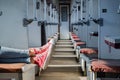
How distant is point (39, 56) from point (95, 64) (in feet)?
4.86

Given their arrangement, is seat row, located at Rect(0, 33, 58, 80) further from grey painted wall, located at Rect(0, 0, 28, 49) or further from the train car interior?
grey painted wall, located at Rect(0, 0, 28, 49)

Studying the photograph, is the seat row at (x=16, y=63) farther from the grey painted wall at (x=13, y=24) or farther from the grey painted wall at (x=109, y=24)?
the grey painted wall at (x=109, y=24)

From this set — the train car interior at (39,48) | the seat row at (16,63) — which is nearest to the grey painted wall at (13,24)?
the train car interior at (39,48)

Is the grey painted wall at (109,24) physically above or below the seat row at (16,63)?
above

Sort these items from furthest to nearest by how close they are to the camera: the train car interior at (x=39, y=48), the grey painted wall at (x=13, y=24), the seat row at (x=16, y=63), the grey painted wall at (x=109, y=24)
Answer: the grey painted wall at (x=109, y=24)
the grey painted wall at (x=13, y=24)
the train car interior at (x=39, y=48)
the seat row at (x=16, y=63)

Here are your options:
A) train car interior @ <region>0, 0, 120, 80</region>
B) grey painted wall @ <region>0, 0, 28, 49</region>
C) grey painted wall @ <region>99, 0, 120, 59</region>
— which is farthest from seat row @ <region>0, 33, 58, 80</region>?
grey painted wall @ <region>99, 0, 120, 59</region>

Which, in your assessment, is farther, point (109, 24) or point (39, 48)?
point (39, 48)

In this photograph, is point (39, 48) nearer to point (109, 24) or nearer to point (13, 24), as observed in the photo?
point (13, 24)

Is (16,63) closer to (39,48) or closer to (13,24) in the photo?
(13,24)

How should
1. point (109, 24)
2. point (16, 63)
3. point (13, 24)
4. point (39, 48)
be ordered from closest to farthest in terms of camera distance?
point (16, 63), point (13, 24), point (109, 24), point (39, 48)

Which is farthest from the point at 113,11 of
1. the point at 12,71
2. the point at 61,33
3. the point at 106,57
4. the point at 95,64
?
the point at 61,33

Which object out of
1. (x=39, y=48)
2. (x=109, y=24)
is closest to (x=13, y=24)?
(x=39, y=48)

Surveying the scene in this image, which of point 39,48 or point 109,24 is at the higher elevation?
point 109,24

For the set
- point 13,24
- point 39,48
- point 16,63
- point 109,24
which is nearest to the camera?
point 16,63
